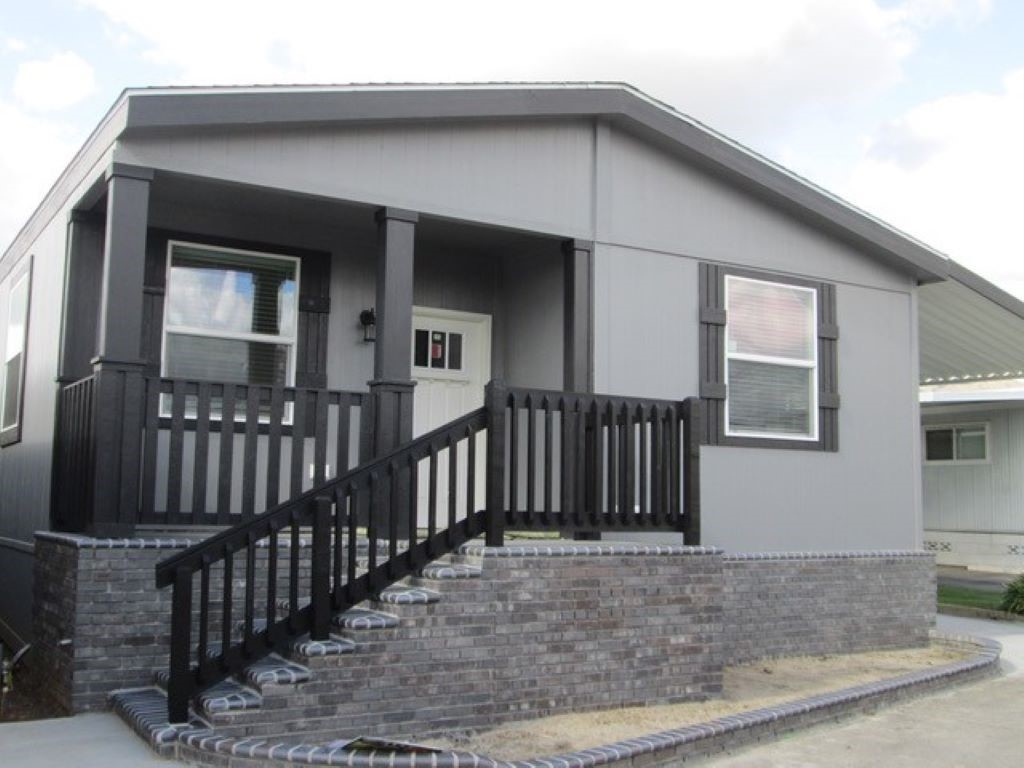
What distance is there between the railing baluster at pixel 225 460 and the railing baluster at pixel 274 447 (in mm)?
260

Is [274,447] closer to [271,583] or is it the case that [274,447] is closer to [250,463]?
[250,463]

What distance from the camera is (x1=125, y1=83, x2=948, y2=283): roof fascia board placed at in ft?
22.3

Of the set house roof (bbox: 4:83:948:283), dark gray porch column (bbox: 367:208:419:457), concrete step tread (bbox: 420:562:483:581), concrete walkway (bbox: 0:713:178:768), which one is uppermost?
house roof (bbox: 4:83:948:283)

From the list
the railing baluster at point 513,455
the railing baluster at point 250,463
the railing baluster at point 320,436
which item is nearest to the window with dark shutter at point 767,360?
the railing baluster at point 513,455

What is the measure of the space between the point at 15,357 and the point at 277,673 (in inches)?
250

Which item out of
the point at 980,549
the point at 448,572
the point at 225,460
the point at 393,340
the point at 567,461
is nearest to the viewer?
the point at 448,572

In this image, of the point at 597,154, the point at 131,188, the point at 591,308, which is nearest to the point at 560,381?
the point at 591,308

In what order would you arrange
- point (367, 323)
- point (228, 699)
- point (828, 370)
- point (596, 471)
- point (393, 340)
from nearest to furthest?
point (228, 699), point (596, 471), point (393, 340), point (367, 323), point (828, 370)

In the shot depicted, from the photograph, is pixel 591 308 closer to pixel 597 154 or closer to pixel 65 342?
pixel 597 154

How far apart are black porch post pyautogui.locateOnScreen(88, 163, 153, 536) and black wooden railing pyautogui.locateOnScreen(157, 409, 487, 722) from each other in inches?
Answer: 29.4

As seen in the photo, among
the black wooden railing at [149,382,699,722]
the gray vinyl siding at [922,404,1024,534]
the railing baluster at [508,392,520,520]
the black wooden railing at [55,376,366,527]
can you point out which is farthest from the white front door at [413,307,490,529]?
the gray vinyl siding at [922,404,1024,534]

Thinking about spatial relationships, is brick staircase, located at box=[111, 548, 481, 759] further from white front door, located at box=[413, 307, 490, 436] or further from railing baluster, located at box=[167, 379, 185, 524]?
white front door, located at box=[413, 307, 490, 436]

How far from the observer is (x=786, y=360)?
9508 mm

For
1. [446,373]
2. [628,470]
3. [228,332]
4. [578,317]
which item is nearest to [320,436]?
[228,332]
